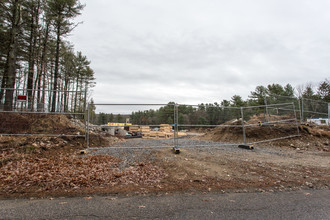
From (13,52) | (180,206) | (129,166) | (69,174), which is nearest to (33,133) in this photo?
(69,174)

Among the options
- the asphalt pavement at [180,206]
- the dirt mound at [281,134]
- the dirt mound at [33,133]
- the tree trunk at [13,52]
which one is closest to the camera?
the asphalt pavement at [180,206]

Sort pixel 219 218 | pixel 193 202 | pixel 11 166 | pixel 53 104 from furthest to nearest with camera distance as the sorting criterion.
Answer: pixel 53 104, pixel 11 166, pixel 193 202, pixel 219 218

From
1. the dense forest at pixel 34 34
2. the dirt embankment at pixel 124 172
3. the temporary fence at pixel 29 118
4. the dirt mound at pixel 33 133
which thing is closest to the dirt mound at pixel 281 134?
the dirt embankment at pixel 124 172

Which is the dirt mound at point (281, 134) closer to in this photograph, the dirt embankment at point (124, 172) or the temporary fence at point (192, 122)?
the temporary fence at point (192, 122)

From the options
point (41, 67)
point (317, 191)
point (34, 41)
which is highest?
point (34, 41)

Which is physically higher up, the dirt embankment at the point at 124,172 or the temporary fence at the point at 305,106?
the temporary fence at the point at 305,106

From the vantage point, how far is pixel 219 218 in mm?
2502

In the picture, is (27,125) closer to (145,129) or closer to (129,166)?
(145,129)

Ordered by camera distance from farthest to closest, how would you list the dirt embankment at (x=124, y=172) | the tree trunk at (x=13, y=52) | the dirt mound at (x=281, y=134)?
1. the tree trunk at (x=13, y=52)
2. the dirt mound at (x=281, y=134)
3. the dirt embankment at (x=124, y=172)

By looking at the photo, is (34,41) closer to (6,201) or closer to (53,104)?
(53,104)

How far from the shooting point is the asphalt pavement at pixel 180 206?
2.58m

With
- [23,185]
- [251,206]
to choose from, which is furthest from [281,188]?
[23,185]

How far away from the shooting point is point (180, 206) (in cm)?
288

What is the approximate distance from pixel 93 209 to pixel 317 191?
4.68 metres
